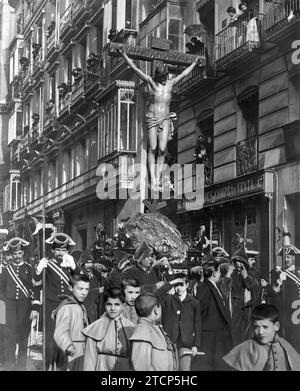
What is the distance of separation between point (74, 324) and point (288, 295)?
7.55ft

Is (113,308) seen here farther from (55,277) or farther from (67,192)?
(67,192)

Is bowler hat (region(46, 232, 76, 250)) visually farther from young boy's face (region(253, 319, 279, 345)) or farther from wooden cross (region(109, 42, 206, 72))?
young boy's face (region(253, 319, 279, 345))

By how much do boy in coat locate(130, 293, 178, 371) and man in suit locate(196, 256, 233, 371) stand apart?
1260 mm

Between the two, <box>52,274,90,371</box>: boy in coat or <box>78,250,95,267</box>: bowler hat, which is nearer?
<box>52,274,90,371</box>: boy in coat

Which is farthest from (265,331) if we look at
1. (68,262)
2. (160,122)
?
(160,122)

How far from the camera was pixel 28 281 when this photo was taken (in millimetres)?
8500

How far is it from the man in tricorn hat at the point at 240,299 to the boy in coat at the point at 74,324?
5.38 feet

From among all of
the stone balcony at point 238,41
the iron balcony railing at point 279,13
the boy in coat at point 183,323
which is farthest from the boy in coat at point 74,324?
the iron balcony railing at point 279,13

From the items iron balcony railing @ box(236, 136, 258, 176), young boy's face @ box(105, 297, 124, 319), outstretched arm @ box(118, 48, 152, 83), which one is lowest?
young boy's face @ box(105, 297, 124, 319)

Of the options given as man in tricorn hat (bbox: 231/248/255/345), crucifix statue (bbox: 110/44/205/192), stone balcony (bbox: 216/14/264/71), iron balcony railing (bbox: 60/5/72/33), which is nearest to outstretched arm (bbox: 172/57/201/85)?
crucifix statue (bbox: 110/44/205/192)

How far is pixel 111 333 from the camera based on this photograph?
6.38 metres

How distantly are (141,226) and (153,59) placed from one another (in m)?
1.78

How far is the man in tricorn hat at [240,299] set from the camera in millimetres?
7695

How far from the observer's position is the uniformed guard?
27.7 feet
